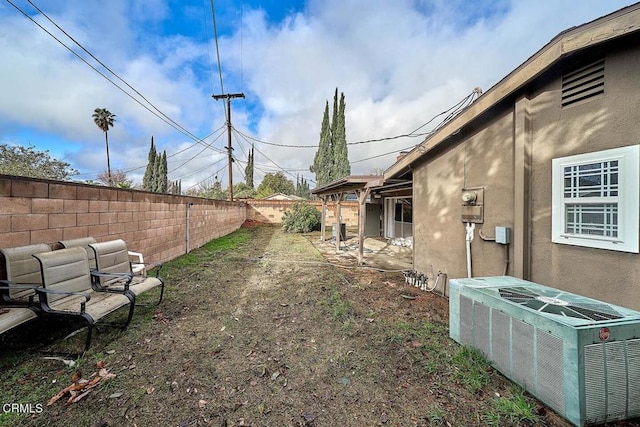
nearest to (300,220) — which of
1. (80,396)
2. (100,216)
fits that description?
(100,216)

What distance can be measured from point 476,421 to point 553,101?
3513 mm

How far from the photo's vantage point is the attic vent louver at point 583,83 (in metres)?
2.57

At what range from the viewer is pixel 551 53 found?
2775mm

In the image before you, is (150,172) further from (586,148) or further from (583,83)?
(586,148)

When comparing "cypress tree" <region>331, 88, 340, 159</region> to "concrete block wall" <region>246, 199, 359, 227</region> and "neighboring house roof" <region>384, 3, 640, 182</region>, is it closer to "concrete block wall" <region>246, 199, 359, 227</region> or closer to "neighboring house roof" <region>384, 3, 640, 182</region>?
"concrete block wall" <region>246, 199, 359, 227</region>

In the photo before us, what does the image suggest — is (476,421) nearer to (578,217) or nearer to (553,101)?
(578,217)

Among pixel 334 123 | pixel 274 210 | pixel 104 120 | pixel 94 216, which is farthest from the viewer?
pixel 334 123

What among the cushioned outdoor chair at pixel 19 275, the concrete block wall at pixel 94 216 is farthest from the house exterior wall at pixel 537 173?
the concrete block wall at pixel 94 216

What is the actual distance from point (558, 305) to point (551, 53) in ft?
8.93

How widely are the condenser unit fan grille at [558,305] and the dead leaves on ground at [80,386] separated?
150 inches

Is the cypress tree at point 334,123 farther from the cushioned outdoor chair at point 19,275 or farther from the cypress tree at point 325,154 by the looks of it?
the cushioned outdoor chair at point 19,275

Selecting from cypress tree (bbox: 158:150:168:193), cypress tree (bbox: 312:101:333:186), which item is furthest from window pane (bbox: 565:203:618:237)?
cypress tree (bbox: 158:150:168:193)

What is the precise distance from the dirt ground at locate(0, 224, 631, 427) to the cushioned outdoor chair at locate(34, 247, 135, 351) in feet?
1.37

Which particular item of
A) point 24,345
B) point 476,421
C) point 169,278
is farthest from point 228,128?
point 476,421
